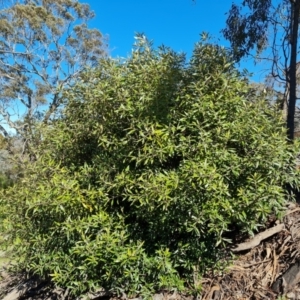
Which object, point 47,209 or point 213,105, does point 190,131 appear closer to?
point 213,105

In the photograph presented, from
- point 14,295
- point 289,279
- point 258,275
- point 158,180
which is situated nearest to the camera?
point 158,180

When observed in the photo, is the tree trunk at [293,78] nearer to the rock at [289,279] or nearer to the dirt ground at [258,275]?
the dirt ground at [258,275]

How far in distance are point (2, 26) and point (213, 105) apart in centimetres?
1909

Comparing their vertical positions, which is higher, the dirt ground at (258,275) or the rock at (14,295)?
the dirt ground at (258,275)

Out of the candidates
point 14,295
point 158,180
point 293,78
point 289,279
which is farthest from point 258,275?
point 293,78

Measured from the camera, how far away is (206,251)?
4156 mm

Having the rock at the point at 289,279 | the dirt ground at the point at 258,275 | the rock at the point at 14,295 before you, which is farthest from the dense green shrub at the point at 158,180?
the rock at the point at 14,295

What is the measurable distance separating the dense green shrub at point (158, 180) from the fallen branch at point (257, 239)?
23 centimetres

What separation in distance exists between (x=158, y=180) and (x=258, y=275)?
5.64 ft

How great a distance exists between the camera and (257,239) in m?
4.62

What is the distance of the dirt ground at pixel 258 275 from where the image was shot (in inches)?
159

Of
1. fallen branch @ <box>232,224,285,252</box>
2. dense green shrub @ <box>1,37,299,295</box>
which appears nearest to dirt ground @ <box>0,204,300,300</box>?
fallen branch @ <box>232,224,285,252</box>

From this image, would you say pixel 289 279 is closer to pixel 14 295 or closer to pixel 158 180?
pixel 158 180

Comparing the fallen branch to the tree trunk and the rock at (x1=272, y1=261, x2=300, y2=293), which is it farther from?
the tree trunk
